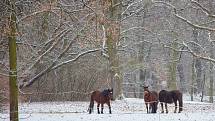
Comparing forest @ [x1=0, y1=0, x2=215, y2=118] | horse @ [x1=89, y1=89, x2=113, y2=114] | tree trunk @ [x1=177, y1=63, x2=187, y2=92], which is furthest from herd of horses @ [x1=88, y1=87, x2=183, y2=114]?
tree trunk @ [x1=177, y1=63, x2=187, y2=92]

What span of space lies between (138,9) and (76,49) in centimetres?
577

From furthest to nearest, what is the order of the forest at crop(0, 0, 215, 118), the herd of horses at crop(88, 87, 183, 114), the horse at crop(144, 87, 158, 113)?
the horse at crop(144, 87, 158, 113)
the herd of horses at crop(88, 87, 183, 114)
the forest at crop(0, 0, 215, 118)

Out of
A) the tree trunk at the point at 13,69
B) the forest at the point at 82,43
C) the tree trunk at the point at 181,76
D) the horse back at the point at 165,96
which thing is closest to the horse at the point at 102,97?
the forest at the point at 82,43

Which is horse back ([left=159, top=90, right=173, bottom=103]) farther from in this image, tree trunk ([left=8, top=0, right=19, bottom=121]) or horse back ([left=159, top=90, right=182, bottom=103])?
tree trunk ([left=8, top=0, right=19, bottom=121])

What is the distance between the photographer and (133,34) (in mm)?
39719

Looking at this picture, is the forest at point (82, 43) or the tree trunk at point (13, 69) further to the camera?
the forest at point (82, 43)

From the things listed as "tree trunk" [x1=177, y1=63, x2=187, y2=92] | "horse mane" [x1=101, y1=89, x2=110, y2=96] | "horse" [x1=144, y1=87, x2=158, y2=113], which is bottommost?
"horse" [x1=144, y1=87, x2=158, y2=113]

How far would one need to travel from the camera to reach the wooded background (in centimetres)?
1619

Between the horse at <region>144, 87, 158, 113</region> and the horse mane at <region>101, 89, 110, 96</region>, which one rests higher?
the horse mane at <region>101, 89, 110, 96</region>

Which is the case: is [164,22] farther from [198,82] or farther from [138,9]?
[198,82]

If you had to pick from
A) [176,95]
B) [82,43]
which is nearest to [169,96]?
[176,95]

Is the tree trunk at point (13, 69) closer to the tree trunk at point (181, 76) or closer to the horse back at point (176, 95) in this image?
the horse back at point (176, 95)

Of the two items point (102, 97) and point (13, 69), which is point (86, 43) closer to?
point (13, 69)

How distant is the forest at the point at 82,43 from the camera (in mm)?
14484
